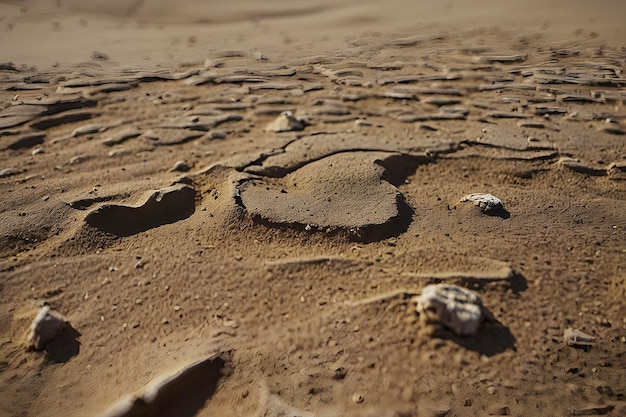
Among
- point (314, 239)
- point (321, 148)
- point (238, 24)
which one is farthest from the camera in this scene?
point (238, 24)

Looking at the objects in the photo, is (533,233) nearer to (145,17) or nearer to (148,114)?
(148,114)

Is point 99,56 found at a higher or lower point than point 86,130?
higher

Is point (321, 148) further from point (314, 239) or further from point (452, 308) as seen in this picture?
point (452, 308)

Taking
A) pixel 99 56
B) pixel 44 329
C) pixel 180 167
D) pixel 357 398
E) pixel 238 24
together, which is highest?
pixel 238 24

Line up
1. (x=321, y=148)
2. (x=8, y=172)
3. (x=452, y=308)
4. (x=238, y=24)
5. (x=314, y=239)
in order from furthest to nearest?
1. (x=238, y=24)
2. (x=321, y=148)
3. (x=8, y=172)
4. (x=314, y=239)
5. (x=452, y=308)

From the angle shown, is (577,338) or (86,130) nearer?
(577,338)

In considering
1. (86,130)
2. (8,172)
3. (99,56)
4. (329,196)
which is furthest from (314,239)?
(99,56)
